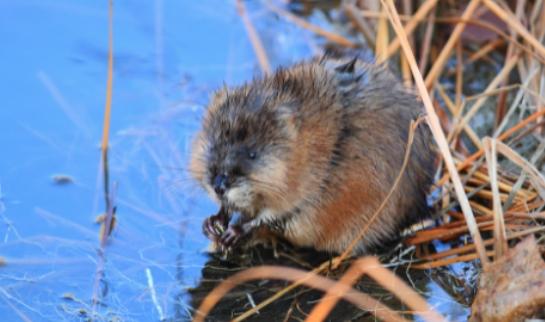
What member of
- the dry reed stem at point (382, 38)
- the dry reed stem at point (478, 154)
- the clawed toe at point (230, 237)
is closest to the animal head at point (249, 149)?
the clawed toe at point (230, 237)

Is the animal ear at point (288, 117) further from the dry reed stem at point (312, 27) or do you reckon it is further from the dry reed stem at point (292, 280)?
the dry reed stem at point (312, 27)

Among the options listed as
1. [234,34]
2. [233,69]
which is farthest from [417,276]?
[234,34]

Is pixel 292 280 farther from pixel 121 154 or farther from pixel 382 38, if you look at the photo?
pixel 382 38

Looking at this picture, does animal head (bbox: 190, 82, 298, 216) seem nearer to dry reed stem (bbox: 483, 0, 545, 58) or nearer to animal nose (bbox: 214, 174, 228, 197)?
animal nose (bbox: 214, 174, 228, 197)

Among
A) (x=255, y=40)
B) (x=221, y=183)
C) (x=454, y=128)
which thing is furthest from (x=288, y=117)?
(x=255, y=40)

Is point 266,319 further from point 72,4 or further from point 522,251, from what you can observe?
point 72,4

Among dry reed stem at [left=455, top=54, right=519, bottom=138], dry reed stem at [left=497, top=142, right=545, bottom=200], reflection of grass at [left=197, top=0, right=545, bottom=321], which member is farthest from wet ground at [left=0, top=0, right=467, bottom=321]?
dry reed stem at [left=455, top=54, right=519, bottom=138]

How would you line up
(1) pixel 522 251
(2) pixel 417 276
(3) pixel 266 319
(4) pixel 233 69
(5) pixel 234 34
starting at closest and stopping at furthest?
1. (1) pixel 522 251
2. (3) pixel 266 319
3. (2) pixel 417 276
4. (4) pixel 233 69
5. (5) pixel 234 34
